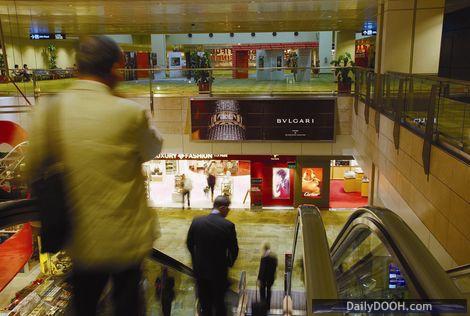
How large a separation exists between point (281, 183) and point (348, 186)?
134 inches

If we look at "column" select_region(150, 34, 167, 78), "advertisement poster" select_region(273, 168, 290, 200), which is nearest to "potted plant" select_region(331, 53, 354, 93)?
"advertisement poster" select_region(273, 168, 290, 200)

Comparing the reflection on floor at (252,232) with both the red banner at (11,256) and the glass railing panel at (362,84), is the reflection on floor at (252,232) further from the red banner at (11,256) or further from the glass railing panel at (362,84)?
the red banner at (11,256)

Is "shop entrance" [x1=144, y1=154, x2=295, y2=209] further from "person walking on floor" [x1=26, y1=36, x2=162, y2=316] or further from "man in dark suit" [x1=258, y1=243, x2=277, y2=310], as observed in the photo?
"person walking on floor" [x1=26, y1=36, x2=162, y2=316]

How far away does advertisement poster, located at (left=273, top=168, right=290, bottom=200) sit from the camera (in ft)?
57.3

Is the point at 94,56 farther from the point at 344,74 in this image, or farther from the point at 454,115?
the point at 344,74

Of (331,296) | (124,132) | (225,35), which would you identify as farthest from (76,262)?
(225,35)

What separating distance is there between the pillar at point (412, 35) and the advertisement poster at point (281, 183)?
7062 millimetres

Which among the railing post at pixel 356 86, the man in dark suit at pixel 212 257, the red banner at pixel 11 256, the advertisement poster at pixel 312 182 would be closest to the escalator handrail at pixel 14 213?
the man in dark suit at pixel 212 257

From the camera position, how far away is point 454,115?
5770 mm

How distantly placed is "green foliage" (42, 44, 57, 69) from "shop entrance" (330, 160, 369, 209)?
2213cm

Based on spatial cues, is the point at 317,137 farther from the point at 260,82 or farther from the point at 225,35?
the point at 225,35

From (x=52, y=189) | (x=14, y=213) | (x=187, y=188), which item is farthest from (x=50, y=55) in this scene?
(x=52, y=189)

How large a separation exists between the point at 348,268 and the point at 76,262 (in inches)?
122

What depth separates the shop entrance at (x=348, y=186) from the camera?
18094mm
